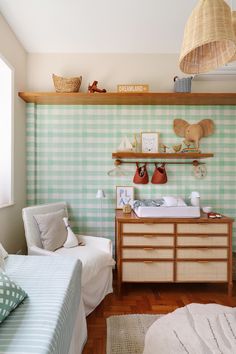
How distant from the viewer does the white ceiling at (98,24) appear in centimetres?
214

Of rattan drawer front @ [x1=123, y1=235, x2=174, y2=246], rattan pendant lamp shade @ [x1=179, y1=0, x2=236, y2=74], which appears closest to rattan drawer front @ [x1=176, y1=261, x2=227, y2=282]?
rattan drawer front @ [x1=123, y1=235, x2=174, y2=246]

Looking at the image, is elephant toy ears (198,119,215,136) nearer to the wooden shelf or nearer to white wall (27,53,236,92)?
the wooden shelf

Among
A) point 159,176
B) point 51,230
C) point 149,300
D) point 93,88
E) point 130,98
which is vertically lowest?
point 149,300

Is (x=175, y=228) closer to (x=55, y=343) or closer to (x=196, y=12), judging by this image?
A: (x=55, y=343)

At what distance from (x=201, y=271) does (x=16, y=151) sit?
7.64 ft

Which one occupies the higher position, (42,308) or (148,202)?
(148,202)

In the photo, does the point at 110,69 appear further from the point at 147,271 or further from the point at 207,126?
the point at 147,271

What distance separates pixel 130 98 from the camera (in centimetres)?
269

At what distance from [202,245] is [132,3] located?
2366mm

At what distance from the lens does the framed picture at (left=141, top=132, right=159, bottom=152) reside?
2.92 metres

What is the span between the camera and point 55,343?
931mm

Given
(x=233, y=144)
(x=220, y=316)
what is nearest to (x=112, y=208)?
(x=233, y=144)

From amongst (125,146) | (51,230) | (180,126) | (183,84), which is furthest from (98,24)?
(51,230)

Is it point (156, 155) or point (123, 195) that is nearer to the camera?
point (156, 155)
